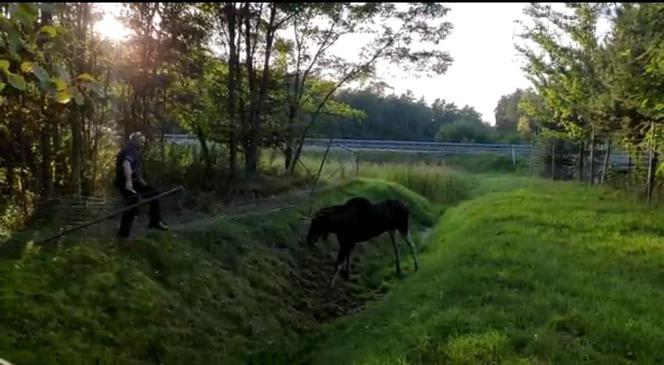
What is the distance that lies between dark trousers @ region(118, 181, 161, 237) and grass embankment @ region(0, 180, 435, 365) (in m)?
0.33

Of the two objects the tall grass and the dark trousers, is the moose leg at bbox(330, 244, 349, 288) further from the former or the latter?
the tall grass

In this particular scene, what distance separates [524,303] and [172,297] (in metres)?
4.58

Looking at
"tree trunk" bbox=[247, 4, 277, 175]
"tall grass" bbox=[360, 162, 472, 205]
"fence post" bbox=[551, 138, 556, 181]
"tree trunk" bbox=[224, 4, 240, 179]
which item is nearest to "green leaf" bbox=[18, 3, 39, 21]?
"tree trunk" bbox=[224, 4, 240, 179]

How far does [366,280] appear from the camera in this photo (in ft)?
43.1

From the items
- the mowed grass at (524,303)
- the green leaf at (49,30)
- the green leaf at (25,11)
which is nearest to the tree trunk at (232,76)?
the mowed grass at (524,303)

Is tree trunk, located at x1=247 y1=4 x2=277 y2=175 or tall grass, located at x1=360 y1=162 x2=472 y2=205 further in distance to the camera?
tall grass, located at x1=360 y1=162 x2=472 y2=205

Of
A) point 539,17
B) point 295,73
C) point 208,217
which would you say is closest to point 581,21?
point 539,17

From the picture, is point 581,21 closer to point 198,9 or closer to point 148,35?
point 198,9

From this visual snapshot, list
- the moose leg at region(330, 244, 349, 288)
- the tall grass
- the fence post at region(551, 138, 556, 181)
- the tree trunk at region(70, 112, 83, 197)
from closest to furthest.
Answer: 1. the tree trunk at region(70, 112, 83, 197)
2. the moose leg at region(330, 244, 349, 288)
3. the tall grass
4. the fence post at region(551, 138, 556, 181)

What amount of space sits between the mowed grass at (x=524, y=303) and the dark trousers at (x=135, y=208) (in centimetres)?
320

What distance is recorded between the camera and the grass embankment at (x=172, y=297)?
275 inches

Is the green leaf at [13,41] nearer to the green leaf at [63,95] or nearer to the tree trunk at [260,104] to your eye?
the green leaf at [63,95]

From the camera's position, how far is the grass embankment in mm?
6984

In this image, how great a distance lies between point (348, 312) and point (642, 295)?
4428 millimetres
